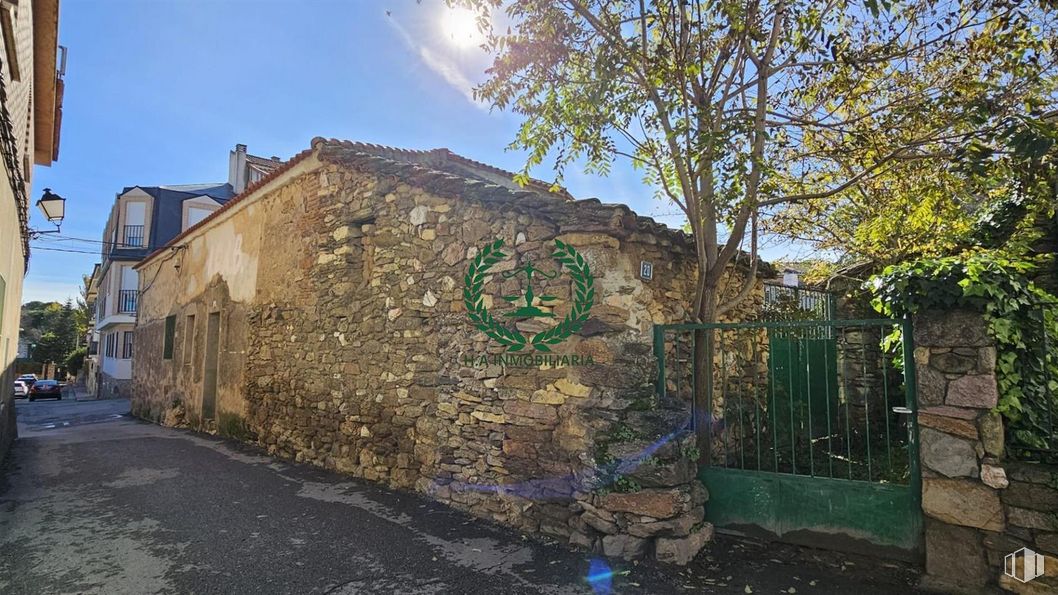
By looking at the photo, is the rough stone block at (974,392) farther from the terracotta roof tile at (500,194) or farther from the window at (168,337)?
the window at (168,337)

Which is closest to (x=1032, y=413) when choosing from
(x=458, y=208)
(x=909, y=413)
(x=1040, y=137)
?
(x=909, y=413)

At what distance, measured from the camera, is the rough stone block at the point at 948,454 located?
10.7ft

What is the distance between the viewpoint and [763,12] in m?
4.62

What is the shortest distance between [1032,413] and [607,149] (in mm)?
3763

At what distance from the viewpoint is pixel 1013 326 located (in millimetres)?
3273

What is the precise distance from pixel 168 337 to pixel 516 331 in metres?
11.5

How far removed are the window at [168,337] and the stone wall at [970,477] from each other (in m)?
13.9

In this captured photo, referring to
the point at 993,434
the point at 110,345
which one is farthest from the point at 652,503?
the point at 110,345

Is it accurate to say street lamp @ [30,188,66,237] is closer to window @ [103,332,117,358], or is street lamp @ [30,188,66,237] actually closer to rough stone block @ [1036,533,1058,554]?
rough stone block @ [1036,533,1058,554]

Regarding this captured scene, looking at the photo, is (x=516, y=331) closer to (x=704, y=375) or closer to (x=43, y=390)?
(x=704, y=375)

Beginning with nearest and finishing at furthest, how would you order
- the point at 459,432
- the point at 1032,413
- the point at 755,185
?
the point at 1032,413 < the point at 755,185 < the point at 459,432

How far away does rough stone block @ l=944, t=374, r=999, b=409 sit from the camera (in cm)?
323

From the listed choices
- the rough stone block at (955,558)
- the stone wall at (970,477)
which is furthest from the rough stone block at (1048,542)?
the rough stone block at (955,558)

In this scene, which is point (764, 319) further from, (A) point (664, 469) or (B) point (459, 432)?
(B) point (459, 432)
